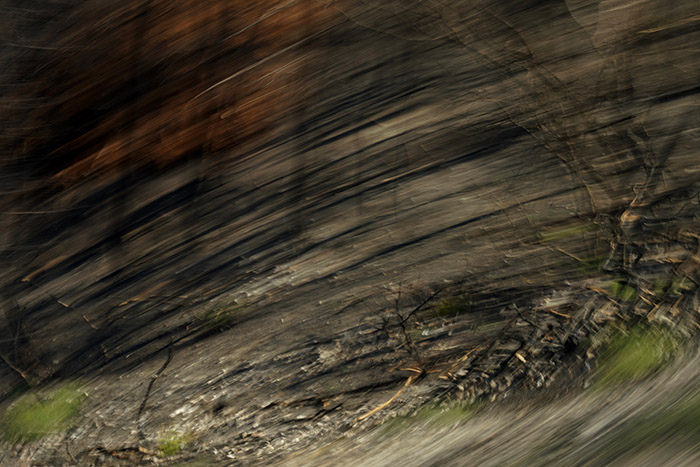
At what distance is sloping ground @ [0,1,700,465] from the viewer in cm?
142

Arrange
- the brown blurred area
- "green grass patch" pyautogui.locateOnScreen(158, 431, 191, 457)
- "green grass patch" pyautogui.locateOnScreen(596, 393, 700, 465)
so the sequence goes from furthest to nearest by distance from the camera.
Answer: "green grass patch" pyautogui.locateOnScreen(158, 431, 191, 457), "green grass patch" pyautogui.locateOnScreen(596, 393, 700, 465), the brown blurred area

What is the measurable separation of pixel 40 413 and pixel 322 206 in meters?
0.97

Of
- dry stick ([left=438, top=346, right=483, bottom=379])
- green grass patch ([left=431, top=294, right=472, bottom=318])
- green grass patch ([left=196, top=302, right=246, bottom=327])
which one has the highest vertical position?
green grass patch ([left=196, top=302, right=246, bottom=327])

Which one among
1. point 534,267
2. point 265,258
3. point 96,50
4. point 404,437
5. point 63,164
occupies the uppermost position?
point 96,50

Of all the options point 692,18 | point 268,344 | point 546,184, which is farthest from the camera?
point 268,344

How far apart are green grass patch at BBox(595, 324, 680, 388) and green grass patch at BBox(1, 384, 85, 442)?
55.2 inches

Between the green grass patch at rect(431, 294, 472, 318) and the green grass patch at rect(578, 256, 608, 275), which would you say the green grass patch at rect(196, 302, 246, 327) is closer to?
the green grass patch at rect(431, 294, 472, 318)

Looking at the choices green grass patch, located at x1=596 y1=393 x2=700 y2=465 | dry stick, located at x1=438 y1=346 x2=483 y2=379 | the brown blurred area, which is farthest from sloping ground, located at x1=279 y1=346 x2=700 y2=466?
the brown blurred area

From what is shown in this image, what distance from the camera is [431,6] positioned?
142cm

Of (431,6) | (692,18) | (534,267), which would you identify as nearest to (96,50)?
(431,6)

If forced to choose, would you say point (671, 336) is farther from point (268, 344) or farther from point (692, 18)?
point (268, 344)

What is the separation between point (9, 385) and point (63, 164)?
65 cm

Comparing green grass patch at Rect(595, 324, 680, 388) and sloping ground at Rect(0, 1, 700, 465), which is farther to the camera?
green grass patch at Rect(595, 324, 680, 388)

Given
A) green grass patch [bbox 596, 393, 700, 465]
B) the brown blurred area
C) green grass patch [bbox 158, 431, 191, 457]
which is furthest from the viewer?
green grass patch [bbox 158, 431, 191, 457]
